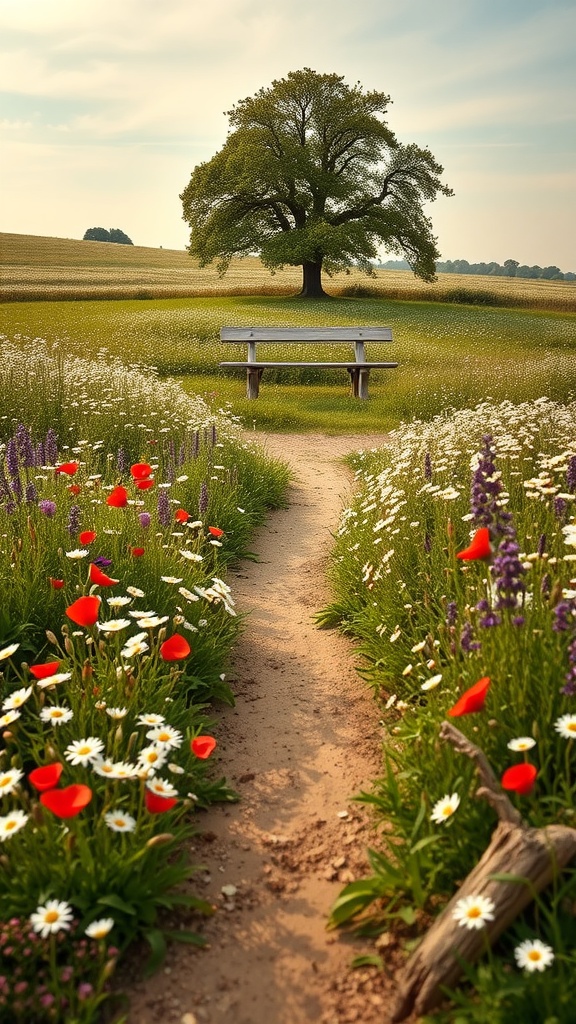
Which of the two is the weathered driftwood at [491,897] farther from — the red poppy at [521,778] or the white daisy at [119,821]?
the white daisy at [119,821]

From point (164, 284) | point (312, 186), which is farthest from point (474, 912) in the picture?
point (164, 284)

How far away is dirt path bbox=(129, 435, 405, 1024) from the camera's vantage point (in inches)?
93.9

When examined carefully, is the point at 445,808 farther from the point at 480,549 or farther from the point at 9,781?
the point at 9,781

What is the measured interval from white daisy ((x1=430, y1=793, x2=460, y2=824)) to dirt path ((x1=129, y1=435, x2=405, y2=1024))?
1.71ft

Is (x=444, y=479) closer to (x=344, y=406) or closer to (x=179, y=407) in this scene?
(x=179, y=407)

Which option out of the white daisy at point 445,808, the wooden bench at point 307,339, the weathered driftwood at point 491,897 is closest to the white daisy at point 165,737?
the white daisy at point 445,808

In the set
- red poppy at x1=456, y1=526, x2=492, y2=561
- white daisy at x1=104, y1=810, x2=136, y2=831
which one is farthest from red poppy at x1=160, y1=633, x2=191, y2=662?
red poppy at x1=456, y1=526, x2=492, y2=561

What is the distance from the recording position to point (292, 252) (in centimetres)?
2981

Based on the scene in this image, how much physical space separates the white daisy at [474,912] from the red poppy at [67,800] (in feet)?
3.78

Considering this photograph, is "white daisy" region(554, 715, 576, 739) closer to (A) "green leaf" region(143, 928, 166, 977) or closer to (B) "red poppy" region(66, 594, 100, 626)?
(A) "green leaf" region(143, 928, 166, 977)

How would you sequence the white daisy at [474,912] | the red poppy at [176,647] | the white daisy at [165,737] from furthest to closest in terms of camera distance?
the red poppy at [176,647]
the white daisy at [165,737]
the white daisy at [474,912]

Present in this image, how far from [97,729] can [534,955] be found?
1862 millimetres

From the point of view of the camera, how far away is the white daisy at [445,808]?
2525 millimetres

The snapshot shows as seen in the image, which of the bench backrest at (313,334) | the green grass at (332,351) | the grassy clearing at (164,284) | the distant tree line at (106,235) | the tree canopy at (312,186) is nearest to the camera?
the green grass at (332,351)
